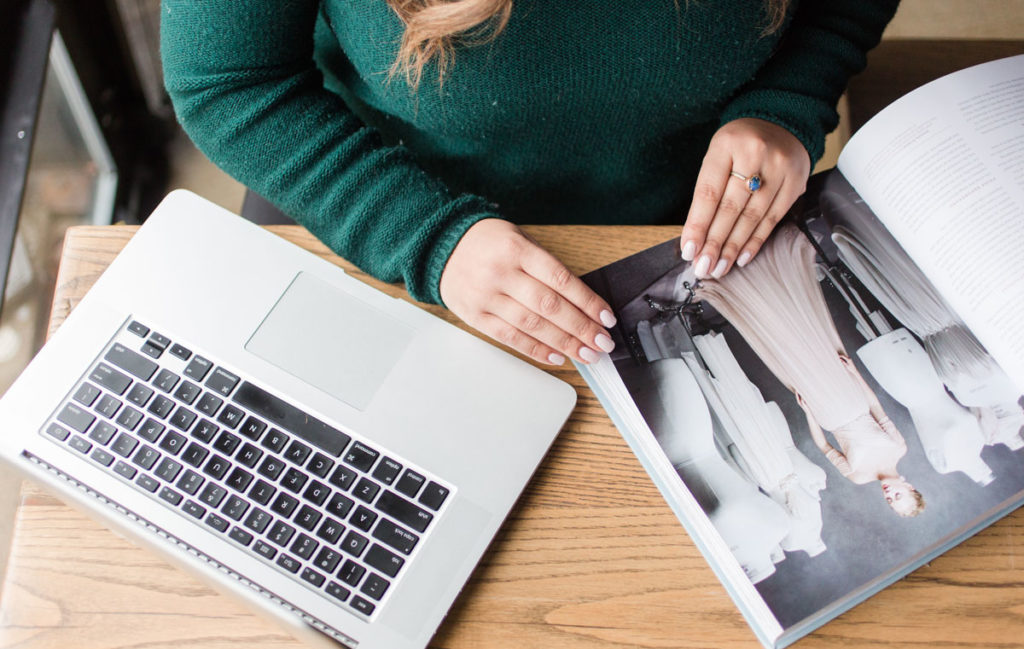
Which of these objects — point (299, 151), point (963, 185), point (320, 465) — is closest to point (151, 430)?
point (320, 465)

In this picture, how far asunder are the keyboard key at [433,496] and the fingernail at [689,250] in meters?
0.26

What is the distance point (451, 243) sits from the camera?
1.93 feet

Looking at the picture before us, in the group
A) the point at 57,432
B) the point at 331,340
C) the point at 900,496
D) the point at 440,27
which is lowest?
the point at 57,432

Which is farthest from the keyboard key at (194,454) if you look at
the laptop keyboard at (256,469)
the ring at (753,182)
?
the ring at (753,182)

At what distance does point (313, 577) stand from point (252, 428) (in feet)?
0.37

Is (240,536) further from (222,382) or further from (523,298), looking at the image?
(523,298)

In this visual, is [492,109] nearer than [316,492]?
No

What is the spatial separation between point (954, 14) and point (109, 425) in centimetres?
157

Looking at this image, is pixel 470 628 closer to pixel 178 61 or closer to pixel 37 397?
pixel 37 397

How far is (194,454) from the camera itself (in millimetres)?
507

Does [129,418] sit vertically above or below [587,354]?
below

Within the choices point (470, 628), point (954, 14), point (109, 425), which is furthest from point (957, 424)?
point (954, 14)

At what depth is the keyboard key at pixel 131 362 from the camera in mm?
528

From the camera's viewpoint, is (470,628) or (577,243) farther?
(577,243)
